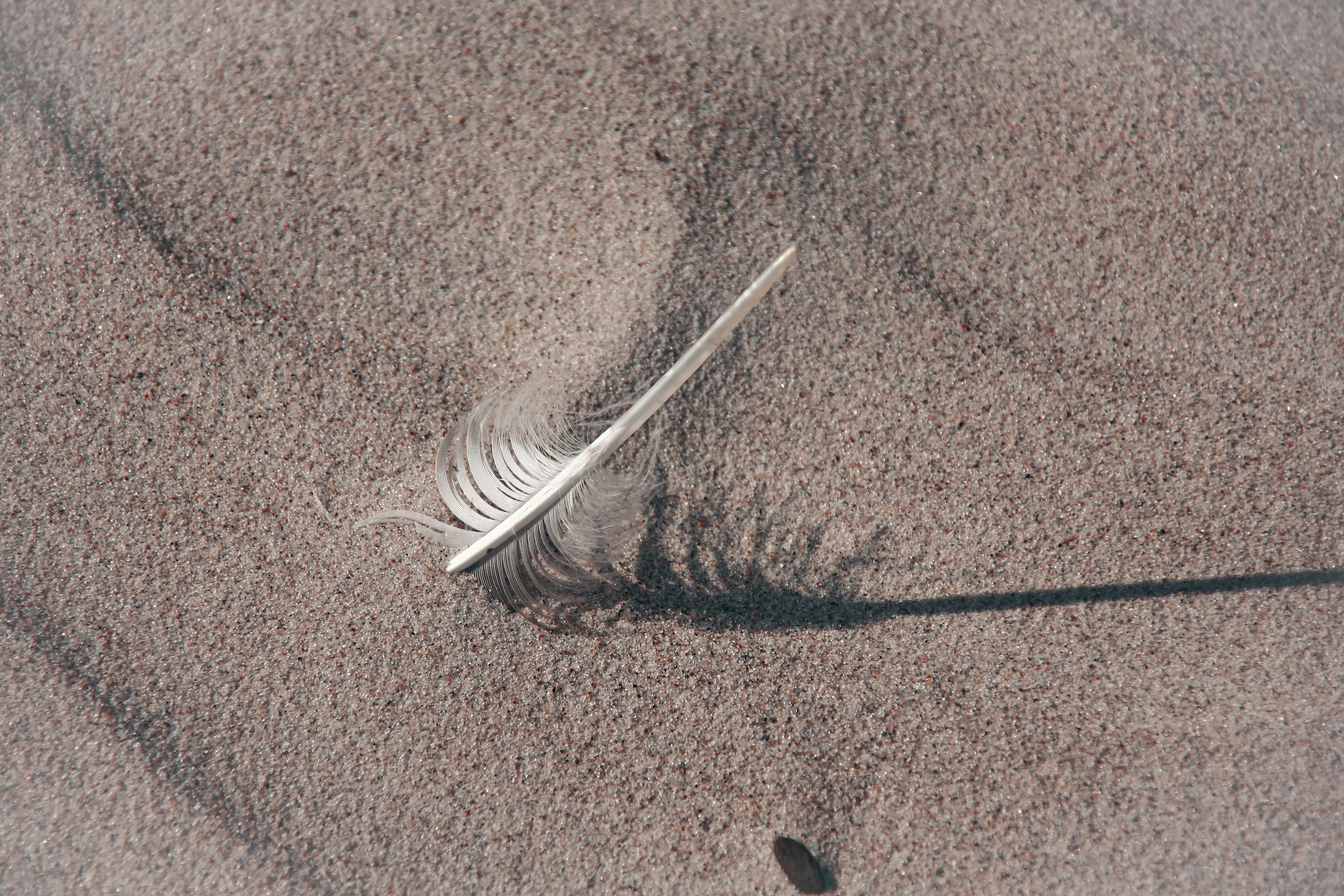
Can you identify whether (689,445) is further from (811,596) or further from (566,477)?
(811,596)

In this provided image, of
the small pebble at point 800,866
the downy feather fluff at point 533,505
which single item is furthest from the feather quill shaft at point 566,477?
the small pebble at point 800,866

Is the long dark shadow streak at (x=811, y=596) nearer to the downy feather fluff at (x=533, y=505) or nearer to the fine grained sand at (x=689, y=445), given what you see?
the fine grained sand at (x=689, y=445)

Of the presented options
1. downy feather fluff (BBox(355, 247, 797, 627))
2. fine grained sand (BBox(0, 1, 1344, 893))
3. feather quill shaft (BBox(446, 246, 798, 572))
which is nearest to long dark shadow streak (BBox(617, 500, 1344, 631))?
fine grained sand (BBox(0, 1, 1344, 893))

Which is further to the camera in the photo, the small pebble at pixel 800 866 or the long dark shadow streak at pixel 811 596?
the long dark shadow streak at pixel 811 596

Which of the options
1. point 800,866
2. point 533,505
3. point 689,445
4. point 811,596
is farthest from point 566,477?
point 800,866

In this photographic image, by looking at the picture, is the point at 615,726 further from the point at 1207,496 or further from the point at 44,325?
the point at 44,325

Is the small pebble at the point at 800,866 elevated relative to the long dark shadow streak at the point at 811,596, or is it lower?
lower
